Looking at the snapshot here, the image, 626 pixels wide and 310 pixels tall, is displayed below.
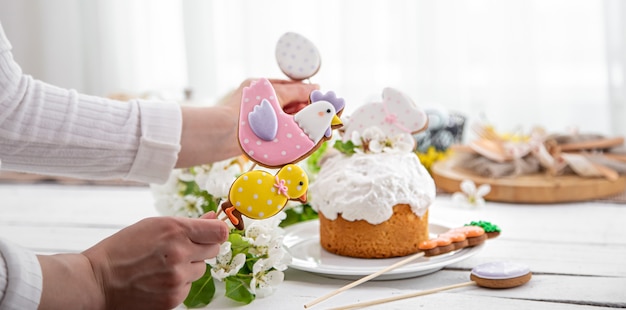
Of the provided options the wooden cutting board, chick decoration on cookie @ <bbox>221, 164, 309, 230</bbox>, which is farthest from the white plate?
the wooden cutting board

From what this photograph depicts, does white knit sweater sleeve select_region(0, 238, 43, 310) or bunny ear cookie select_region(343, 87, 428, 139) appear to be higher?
bunny ear cookie select_region(343, 87, 428, 139)

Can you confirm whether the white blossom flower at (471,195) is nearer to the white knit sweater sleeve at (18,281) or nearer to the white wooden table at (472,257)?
the white wooden table at (472,257)

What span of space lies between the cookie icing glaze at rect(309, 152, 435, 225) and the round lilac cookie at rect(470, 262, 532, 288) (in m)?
0.16

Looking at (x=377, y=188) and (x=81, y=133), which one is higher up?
(x=81, y=133)

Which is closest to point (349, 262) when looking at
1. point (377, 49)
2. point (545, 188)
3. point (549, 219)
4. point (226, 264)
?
point (226, 264)

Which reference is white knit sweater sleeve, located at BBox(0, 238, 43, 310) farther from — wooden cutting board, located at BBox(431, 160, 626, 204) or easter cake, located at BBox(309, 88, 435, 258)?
wooden cutting board, located at BBox(431, 160, 626, 204)

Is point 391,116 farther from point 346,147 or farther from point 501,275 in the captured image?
point 501,275

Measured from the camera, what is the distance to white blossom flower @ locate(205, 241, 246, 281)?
98 centimetres

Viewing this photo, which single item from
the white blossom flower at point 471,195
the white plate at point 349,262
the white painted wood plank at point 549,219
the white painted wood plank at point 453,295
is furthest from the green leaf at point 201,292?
the white blossom flower at point 471,195

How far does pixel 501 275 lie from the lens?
103 centimetres

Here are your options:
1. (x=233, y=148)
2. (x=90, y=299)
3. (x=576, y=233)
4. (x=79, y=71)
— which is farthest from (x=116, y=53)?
(x=90, y=299)

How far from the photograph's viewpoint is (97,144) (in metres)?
1.15

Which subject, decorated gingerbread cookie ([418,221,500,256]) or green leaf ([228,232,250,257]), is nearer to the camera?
green leaf ([228,232,250,257])

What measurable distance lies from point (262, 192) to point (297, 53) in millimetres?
357
